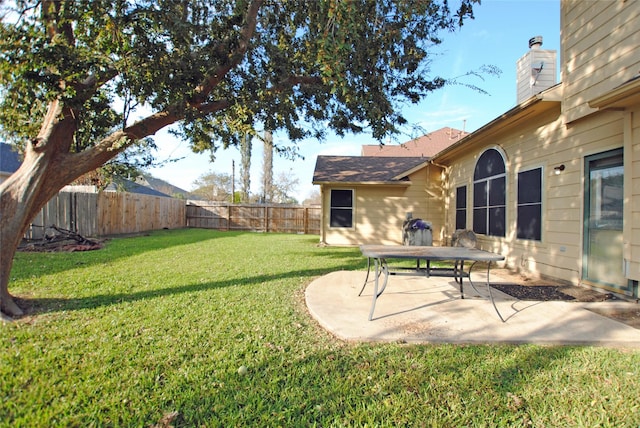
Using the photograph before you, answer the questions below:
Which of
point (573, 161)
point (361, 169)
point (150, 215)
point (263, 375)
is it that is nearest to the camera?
point (263, 375)

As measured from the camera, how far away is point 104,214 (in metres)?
12.3

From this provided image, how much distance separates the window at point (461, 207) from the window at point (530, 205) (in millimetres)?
2481

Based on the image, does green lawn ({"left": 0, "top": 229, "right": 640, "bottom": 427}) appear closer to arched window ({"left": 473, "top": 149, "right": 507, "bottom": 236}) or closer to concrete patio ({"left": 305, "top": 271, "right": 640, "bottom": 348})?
concrete patio ({"left": 305, "top": 271, "right": 640, "bottom": 348})

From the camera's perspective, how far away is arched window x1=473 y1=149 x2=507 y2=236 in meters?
7.27

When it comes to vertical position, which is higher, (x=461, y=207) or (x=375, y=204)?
(x=375, y=204)

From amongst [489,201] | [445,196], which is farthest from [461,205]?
[489,201]

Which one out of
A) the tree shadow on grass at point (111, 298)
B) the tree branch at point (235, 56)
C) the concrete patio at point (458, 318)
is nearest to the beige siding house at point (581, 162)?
the concrete patio at point (458, 318)

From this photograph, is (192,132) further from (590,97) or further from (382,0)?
(590,97)

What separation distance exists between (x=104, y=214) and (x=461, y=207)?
13.4 meters

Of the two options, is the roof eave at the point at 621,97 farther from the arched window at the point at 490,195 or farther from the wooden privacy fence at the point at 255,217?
the wooden privacy fence at the point at 255,217

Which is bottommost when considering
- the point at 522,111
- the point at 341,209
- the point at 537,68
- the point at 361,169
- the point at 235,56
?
the point at 341,209

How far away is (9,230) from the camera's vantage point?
3.51 metres

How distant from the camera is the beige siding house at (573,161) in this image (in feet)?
13.7

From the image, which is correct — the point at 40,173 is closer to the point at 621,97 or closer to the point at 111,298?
the point at 111,298
